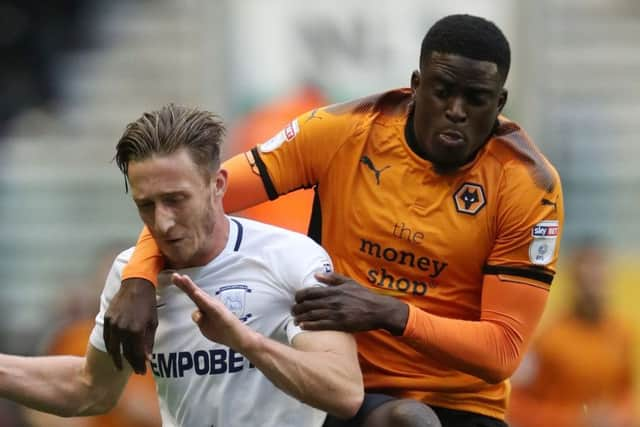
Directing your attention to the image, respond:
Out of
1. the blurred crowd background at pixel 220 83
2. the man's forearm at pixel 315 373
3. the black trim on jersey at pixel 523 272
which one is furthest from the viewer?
the blurred crowd background at pixel 220 83

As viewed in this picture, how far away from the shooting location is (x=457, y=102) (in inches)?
172

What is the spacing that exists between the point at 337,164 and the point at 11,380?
1.20m

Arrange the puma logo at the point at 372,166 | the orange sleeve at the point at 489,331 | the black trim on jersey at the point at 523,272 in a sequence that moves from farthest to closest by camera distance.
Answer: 1. the puma logo at the point at 372,166
2. the black trim on jersey at the point at 523,272
3. the orange sleeve at the point at 489,331

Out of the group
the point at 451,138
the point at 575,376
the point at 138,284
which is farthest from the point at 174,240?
the point at 575,376

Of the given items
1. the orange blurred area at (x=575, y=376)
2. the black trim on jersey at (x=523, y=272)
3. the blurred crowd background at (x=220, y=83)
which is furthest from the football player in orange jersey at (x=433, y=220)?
the blurred crowd background at (x=220, y=83)

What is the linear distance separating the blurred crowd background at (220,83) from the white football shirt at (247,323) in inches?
263

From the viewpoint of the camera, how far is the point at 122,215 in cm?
1168

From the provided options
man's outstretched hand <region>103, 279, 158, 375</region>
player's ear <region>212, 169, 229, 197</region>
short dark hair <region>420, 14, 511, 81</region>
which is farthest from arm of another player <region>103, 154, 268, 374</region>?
short dark hair <region>420, 14, 511, 81</region>

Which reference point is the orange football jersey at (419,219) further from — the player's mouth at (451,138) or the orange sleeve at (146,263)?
the orange sleeve at (146,263)

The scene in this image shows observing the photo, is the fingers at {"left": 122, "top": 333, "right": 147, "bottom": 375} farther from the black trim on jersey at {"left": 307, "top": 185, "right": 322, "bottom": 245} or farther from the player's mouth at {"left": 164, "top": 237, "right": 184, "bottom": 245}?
the black trim on jersey at {"left": 307, "top": 185, "right": 322, "bottom": 245}

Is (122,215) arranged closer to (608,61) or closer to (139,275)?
(608,61)

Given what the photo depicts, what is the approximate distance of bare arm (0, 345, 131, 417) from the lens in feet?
14.6

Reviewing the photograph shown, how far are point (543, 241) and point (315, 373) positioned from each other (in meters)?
0.93

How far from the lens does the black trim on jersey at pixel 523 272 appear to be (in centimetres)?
450
